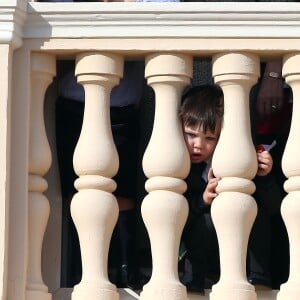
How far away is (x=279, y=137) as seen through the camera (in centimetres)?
588

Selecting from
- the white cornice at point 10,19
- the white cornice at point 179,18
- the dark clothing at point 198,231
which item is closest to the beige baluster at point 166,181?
the white cornice at point 179,18

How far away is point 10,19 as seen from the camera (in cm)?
537

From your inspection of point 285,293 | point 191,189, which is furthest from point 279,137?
point 285,293

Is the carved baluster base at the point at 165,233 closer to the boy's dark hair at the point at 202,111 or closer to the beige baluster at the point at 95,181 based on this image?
the beige baluster at the point at 95,181

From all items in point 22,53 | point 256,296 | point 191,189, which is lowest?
point 256,296

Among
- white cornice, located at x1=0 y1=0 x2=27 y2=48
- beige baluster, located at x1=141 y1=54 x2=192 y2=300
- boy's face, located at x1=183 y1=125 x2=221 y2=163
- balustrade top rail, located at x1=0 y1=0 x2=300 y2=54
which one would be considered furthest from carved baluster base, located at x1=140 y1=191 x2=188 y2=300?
white cornice, located at x1=0 y1=0 x2=27 y2=48

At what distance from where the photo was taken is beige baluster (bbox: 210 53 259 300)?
17.5 feet


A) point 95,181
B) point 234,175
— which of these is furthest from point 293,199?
point 95,181

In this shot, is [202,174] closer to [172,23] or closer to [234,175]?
[234,175]

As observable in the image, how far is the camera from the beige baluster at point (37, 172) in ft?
17.7

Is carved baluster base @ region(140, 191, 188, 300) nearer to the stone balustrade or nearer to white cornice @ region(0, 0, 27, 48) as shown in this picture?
the stone balustrade

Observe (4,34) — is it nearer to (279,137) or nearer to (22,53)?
(22,53)

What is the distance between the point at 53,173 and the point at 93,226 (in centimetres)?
44

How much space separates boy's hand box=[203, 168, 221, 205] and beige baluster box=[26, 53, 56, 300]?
51 centimetres
